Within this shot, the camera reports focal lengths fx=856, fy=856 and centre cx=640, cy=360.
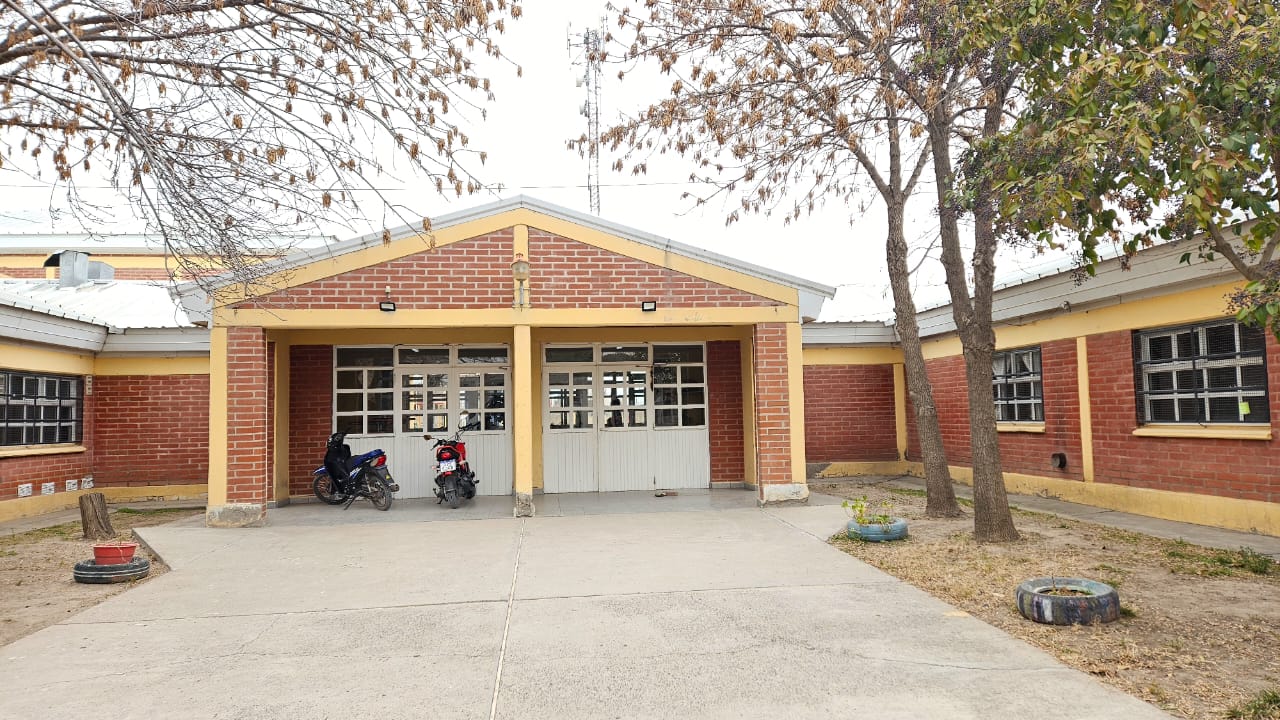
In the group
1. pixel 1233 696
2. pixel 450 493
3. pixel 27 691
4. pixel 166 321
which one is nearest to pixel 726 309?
pixel 450 493

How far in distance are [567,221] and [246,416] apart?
15.7ft

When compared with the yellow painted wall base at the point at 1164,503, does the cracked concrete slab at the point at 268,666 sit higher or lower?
lower

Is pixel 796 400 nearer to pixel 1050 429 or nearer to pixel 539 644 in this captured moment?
pixel 1050 429

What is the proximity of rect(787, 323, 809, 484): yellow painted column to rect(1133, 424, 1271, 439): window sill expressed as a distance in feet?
13.4

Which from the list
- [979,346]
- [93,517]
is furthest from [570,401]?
[979,346]

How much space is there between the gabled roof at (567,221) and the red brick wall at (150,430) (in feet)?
17.7

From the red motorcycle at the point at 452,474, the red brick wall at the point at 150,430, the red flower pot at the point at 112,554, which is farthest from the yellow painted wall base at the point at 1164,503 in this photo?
the red brick wall at the point at 150,430


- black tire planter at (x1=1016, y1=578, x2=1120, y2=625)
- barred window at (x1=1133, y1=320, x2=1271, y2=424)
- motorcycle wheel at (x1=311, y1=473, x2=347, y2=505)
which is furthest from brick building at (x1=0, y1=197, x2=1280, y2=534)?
black tire planter at (x1=1016, y1=578, x2=1120, y2=625)

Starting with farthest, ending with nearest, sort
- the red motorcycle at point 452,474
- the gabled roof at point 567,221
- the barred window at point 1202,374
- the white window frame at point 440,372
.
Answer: the white window frame at point 440,372, the red motorcycle at point 452,474, the gabled roof at point 567,221, the barred window at point 1202,374

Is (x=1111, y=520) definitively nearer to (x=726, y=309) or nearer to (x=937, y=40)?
(x=726, y=309)

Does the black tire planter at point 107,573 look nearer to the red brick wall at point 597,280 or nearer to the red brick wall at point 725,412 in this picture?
the red brick wall at point 597,280

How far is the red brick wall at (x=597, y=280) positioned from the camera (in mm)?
11398

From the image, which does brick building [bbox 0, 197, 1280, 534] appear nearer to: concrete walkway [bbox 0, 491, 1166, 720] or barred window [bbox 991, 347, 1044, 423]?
barred window [bbox 991, 347, 1044, 423]

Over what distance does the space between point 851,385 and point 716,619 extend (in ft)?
37.4
